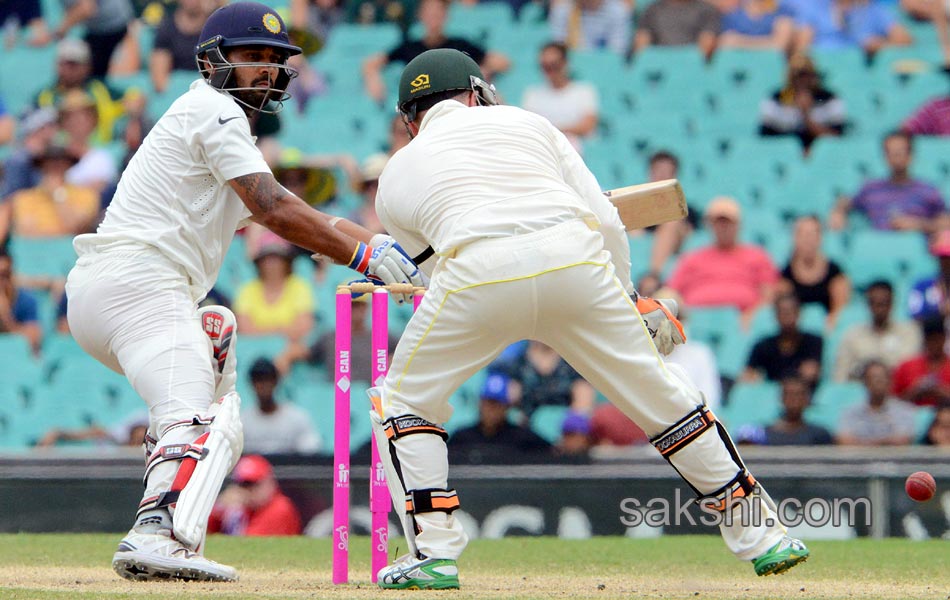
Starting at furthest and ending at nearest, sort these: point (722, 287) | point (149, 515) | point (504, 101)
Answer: point (504, 101)
point (722, 287)
point (149, 515)

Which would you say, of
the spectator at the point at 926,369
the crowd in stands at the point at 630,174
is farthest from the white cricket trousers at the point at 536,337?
the spectator at the point at 926,369

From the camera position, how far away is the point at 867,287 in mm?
11000

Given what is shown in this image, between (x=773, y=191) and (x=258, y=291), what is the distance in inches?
163

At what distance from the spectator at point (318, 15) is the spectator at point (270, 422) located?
179 inches

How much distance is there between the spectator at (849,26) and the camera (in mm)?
12891

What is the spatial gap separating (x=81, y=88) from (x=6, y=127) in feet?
2.60

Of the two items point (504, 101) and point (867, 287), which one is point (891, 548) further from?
point (504, 101)

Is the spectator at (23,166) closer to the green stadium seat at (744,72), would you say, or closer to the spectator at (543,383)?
the spectator at (543,383)

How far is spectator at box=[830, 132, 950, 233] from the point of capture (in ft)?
37.0

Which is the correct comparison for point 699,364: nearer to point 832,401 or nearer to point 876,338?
point 832,401

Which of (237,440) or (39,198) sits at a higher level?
(39,198)

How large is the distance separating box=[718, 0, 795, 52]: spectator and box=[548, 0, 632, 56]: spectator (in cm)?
84

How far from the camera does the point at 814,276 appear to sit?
10.7 metres

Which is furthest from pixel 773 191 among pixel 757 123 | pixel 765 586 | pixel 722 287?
pixel 765 586
